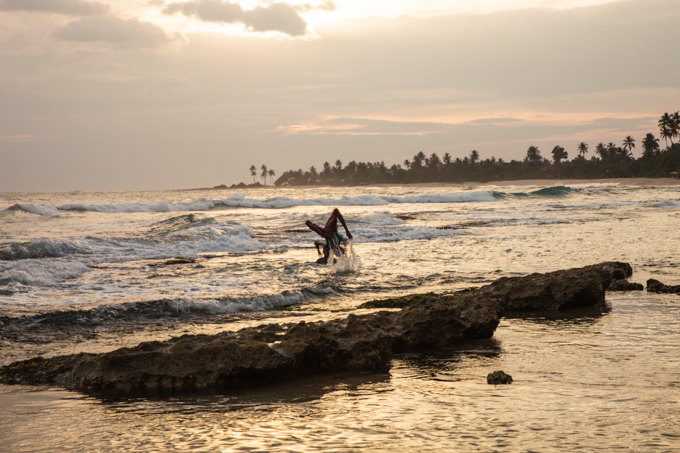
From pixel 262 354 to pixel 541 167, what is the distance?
159628 mm

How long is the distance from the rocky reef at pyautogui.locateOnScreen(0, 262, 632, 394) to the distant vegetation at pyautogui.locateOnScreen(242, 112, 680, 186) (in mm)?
111580

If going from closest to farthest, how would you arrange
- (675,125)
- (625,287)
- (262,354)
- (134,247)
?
(262,354), (625,287), (134,247), (675,125)

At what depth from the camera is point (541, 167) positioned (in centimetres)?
15250

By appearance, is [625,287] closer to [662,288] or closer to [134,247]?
[662,288]

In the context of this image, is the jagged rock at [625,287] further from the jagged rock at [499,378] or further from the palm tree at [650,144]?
the palm tree at [650,144]

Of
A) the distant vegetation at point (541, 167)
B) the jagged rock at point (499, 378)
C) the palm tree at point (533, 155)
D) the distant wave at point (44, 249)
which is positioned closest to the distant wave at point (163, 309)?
→ the jagged rock at point (499, 378)

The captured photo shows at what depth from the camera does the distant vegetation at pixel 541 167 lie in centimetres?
11631

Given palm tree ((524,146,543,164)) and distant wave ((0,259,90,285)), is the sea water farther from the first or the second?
palm tree ((524,146,543,164))

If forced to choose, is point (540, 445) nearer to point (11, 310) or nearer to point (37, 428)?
A: point (37, 428)

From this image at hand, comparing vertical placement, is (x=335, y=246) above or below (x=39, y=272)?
above

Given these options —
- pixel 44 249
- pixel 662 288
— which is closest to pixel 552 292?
pixel 662 288

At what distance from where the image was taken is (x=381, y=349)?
550 centimetres

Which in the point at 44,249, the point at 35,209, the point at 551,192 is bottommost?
the point at 44,249

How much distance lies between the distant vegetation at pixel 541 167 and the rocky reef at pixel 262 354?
366 ft
